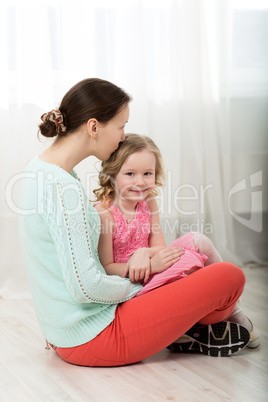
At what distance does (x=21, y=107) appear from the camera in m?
2.47

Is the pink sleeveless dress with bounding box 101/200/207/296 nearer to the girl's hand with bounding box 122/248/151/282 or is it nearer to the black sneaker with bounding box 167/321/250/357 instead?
the girl's hand with bounding box 122/248/151/282

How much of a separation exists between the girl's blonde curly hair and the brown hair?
155mm

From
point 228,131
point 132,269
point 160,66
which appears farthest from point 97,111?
point 228,131

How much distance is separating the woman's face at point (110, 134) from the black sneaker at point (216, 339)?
1.95 feet

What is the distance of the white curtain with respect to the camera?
2.47 m

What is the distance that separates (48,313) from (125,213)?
0.40 meters

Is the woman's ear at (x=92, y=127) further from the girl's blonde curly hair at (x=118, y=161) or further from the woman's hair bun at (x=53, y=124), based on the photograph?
the girl's blonde curly hair at (x=118, y=161)

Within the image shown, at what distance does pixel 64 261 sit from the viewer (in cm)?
156

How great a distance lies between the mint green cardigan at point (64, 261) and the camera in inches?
61.4

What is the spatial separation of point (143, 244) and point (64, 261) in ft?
1.32

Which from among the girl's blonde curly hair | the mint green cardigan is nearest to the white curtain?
the girl's blonde curly hair

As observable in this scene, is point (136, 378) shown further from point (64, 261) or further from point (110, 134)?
point (110, 134)

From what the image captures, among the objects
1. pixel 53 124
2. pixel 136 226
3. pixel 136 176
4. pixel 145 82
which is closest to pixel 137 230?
pixel 136 226

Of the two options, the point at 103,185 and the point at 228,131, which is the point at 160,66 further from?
the point at 103,185
